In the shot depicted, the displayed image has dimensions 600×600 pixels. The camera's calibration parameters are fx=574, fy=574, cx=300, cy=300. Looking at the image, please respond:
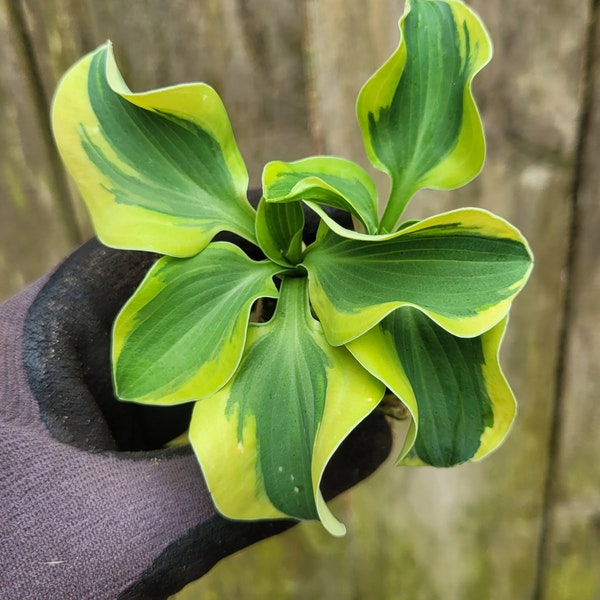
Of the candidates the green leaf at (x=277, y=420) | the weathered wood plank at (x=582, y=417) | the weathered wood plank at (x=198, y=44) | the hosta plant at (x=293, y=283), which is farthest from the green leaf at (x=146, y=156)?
the weathered wood plank at (x=582, y=417)

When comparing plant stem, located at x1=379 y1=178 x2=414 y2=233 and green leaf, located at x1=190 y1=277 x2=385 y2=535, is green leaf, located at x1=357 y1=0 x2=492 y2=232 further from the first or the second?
green leaf, located at x1=190 y1=277 x2=385 y2=535

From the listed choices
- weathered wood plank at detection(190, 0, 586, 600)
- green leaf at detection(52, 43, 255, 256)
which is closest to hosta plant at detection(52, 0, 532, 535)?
green leaf at detection(52, 43, 255, 256)

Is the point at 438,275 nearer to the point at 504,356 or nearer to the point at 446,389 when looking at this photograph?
the point at 446,389

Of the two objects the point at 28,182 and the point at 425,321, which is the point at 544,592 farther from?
the point at 28,182

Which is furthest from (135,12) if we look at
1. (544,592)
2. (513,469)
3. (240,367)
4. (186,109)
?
(544,592)

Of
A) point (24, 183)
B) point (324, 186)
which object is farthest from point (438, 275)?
point (24, 183)

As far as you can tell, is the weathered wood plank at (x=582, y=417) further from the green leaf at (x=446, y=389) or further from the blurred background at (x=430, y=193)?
the green leaf at (x=446, y=389)
